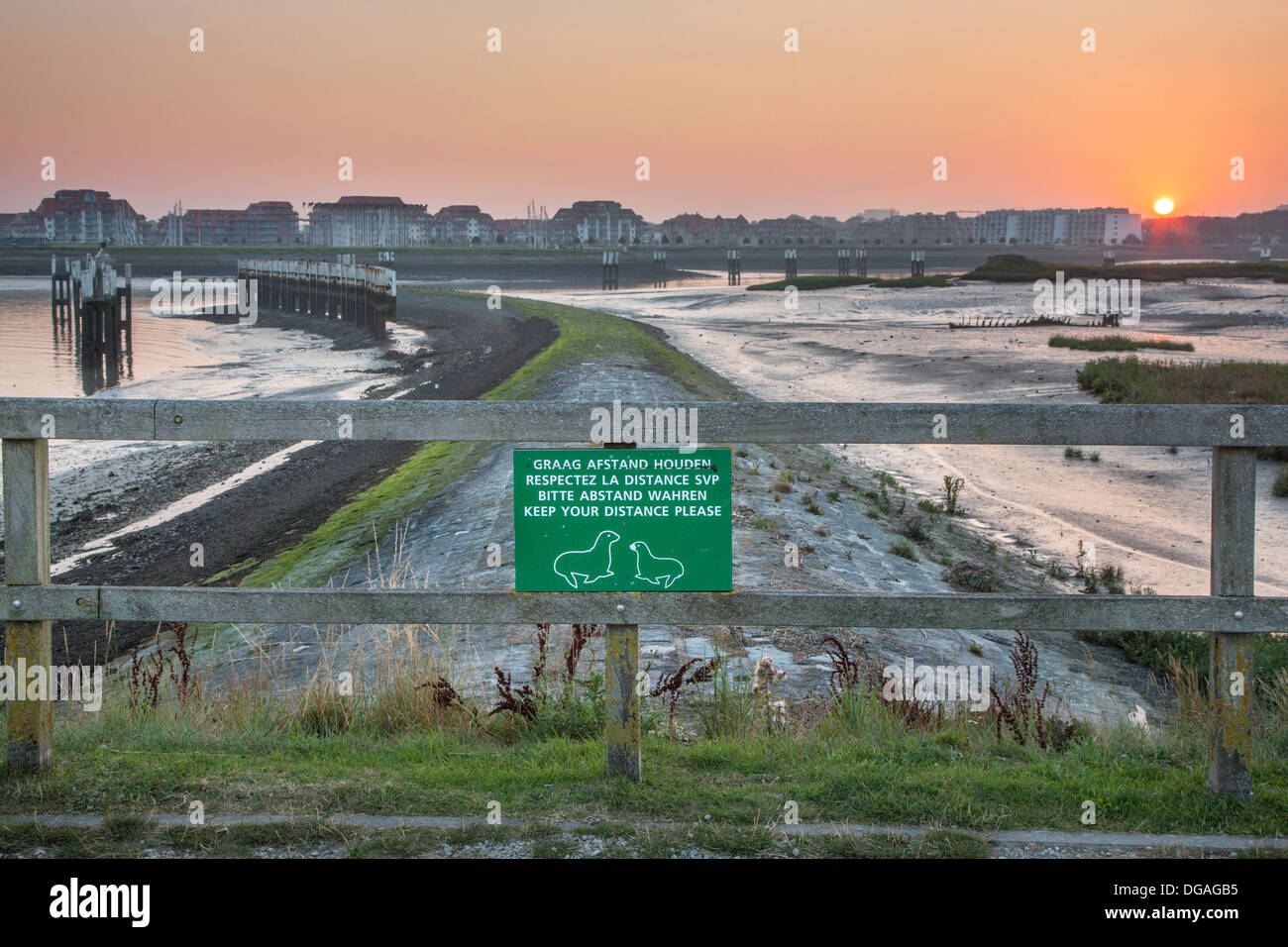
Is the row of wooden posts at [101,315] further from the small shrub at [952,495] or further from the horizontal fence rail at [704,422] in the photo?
the horizontal fence rail at [704,422]

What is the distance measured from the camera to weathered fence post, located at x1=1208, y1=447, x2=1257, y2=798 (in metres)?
4.67

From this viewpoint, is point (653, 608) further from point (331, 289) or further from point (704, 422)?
point (331, 289)

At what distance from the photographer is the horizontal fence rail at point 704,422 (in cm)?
470

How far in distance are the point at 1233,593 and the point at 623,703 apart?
2.38 metres

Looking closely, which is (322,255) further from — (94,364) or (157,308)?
(94,364)

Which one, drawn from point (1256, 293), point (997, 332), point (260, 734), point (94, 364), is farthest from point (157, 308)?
point (260, 734)

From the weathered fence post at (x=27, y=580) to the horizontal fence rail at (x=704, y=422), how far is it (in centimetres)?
13

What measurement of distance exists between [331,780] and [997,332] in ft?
150

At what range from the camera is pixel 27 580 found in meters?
4.87
